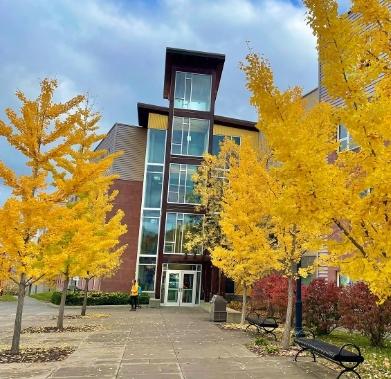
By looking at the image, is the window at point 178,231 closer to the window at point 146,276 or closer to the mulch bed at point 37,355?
the window at point 146,276

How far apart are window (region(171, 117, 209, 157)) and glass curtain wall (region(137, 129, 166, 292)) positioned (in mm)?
1705

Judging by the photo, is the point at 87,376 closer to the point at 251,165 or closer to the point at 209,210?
the point at 251,165

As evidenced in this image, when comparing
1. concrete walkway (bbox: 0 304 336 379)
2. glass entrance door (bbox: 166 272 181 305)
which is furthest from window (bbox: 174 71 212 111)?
concrete walkway (bbox: 0 304 336 379)

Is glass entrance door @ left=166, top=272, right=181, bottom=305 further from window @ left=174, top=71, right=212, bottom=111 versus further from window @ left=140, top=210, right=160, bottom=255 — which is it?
window @ left=174, top=71, right=212, bottom=111

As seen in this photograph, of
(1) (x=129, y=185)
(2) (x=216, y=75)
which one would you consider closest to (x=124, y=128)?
(1) (x=129, y=185)

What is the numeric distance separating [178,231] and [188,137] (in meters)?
7.72

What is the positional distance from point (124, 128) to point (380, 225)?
34.2 m

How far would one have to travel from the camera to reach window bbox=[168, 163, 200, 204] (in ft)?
108

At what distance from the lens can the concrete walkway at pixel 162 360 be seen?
8172 millimetres

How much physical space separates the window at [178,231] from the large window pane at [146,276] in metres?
2.06

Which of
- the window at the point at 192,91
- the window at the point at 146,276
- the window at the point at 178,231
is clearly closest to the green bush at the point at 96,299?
the window at the point at 146,276

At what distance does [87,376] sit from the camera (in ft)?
26.0

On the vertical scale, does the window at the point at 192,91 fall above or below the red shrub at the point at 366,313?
above

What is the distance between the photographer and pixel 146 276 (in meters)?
32.7
